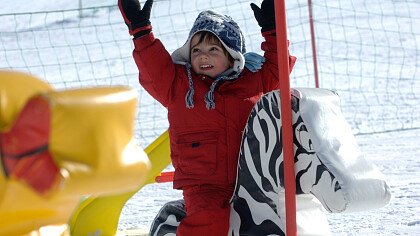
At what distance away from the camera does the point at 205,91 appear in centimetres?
378

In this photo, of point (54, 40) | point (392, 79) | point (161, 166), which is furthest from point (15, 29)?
point (161, 166)

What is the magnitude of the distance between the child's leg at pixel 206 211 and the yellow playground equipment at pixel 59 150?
144 centimetres

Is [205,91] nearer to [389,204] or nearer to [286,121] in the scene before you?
[286,121]

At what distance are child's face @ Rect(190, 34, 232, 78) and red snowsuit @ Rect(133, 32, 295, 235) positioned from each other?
3 cm

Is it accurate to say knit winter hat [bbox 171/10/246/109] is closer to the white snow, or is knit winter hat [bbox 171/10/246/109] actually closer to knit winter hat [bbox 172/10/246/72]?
knit winter hat [bbox 172/10/246/72]

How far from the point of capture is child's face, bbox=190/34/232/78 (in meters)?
3.82

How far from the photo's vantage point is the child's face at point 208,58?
3818 millimetres

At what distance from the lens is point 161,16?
591 inches

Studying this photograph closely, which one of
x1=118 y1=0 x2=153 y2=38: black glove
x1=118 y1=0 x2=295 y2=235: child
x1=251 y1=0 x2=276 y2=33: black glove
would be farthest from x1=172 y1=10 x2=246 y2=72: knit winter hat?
x1=118 y1=0 x2=153 y2=38: black glove

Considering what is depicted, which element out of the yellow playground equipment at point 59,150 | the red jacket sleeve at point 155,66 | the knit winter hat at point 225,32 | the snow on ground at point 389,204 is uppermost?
the knit winter hat at point 225,32

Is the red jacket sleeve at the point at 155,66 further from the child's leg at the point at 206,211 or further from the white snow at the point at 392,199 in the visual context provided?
the white snow at the point at 392,199

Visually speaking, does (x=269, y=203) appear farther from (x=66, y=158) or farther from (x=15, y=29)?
(x=15, y=29)

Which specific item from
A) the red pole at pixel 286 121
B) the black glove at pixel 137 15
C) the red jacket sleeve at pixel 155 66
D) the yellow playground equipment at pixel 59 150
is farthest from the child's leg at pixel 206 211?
the yellow playground equipment at pixel 59 150

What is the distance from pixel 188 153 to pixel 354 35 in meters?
9.98
